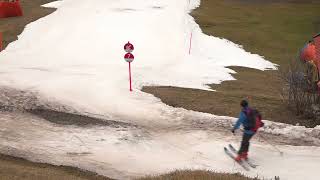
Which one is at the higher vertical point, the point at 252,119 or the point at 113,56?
the point at 252,119

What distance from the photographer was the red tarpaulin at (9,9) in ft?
140

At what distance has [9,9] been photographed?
142ft

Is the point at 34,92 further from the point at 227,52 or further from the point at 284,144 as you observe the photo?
the point at 227,52

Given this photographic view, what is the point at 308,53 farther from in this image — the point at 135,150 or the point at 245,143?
the point at 135,150

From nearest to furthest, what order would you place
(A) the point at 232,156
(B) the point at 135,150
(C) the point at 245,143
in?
(C) the point at 245,143
(A) the point at 232,156
(B) the point at 135,150

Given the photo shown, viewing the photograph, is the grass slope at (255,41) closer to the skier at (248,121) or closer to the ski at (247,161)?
the ski at (247,161)

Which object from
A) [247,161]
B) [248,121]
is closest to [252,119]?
[248,121]

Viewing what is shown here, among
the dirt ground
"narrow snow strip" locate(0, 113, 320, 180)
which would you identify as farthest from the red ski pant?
the dirt ground

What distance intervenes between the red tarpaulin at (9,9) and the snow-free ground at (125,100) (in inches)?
165

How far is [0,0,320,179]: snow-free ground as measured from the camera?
15594mm

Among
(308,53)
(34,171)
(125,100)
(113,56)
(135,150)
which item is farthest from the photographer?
(113,56)

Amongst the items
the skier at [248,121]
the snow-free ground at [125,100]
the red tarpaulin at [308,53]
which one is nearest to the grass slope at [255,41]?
the snow-free ground at [125,100]

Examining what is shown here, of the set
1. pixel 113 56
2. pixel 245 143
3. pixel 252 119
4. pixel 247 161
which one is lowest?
pixel 113 56

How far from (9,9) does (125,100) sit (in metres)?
25.8
